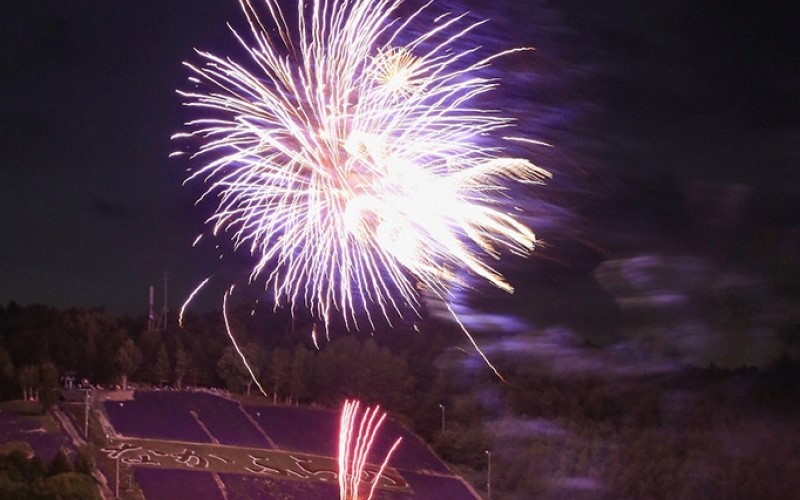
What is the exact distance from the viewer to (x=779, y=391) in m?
18.2

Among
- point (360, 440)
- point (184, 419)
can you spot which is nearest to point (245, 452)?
point (184, 419)

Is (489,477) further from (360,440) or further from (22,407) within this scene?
(22,407)

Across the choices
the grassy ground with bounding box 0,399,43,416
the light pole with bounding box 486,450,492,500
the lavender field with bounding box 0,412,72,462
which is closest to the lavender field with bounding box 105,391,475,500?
the light pole with bounding box 486,450,492,500

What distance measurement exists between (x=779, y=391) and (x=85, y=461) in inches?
500

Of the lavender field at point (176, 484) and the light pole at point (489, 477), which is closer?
the lavender field at point (176, 484)

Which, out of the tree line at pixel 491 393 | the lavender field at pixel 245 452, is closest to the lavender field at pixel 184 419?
the lavender field at pixel 245 452

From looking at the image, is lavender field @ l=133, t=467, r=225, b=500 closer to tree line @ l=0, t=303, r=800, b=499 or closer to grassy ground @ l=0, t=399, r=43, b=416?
grassy ground @ l=0, t=399, r=43, b=416

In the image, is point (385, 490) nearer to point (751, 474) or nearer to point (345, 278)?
point (751, 474)

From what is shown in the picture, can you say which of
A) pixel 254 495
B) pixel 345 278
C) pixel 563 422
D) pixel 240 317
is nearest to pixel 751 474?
pixel 563 422

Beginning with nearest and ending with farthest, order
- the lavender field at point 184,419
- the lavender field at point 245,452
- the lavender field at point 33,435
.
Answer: the lavender field at point 245,452, the lavender field at point 33,435, the lavender field at point 184,419

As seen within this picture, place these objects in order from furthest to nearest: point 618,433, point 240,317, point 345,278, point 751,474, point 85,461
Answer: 1. point 240,317
2. point 618,433
3. point 751,474
4. point 85,461
5. point 345,278

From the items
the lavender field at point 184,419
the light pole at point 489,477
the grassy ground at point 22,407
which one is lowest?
the light pole at point 489,477

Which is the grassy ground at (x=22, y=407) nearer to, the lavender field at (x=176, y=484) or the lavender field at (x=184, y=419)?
the lavender field at (x=184, y=419)

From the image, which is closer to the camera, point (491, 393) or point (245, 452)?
point (245, 452)
